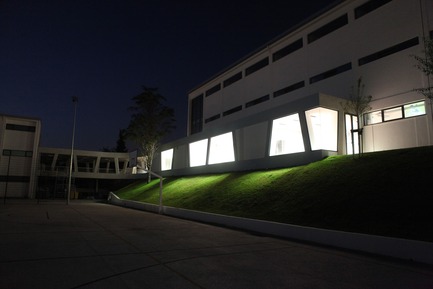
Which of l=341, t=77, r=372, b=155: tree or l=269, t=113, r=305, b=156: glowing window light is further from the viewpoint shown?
l=269, t=113, r=305, b=156: glowing window light

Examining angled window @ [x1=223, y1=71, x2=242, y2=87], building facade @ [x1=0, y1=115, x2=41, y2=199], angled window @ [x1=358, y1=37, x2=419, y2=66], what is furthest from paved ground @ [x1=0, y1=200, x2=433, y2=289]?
building facade @ [x1=0, y1=115, x2=41, y2=199]

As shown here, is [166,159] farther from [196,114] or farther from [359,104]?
[359,104]

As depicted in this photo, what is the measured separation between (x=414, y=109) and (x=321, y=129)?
5.65 m

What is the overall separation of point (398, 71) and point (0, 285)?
75.1 feet

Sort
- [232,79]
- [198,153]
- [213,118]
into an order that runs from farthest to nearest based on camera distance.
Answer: [213,118] < [232,79] < [198,153]

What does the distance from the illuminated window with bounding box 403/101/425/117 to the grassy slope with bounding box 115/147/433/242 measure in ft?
17.6

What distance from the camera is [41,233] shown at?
12.1m

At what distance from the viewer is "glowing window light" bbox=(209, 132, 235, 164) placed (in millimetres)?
28734

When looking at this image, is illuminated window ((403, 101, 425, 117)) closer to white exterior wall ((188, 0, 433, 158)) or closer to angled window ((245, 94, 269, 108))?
white exterior wall ((188, 0, 433, 158))

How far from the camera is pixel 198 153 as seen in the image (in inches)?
1345

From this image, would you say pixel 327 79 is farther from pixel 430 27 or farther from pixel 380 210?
pixel 380 210

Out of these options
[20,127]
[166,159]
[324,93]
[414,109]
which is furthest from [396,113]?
[20,127]

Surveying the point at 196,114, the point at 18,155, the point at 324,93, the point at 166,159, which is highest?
the point at 196,114

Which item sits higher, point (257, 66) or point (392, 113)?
point (257, 66)
